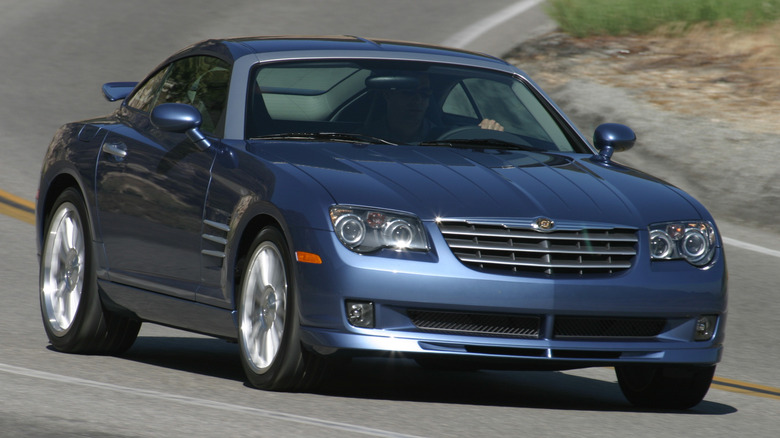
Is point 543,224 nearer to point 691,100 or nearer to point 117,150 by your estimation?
point 117,150

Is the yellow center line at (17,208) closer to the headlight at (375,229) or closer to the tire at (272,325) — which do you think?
the tire at (272,325)

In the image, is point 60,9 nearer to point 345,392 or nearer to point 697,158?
point 697,158

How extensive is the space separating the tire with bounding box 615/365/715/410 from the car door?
209 centimetres

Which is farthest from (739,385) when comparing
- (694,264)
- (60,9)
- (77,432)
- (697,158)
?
(60,9)

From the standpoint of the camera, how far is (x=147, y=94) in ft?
27.9

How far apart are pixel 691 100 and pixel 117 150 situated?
10.4 meters

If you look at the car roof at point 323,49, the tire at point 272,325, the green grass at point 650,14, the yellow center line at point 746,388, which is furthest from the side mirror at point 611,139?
the green grass at point 650,14

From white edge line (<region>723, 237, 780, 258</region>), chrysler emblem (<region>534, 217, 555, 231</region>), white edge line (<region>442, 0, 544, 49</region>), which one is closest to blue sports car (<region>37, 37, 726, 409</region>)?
chrysler emblem (<region>534, 217, 555, 231</region>)

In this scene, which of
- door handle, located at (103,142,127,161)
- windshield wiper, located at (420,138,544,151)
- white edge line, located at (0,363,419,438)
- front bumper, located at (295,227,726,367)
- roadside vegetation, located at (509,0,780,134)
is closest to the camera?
white edge line, located at (0,363,419,438)

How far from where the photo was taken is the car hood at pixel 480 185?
6.31 m

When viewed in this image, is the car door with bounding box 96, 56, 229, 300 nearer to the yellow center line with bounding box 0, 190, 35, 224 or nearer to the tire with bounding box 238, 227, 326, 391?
the tire with bounding box 238, 227, 326, 391

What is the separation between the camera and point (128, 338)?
7.98 meters

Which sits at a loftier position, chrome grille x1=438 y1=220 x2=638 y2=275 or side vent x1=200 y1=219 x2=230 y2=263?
chrome grille x1=438 y1=220 x2=638 y2=275

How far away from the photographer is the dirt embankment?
14.4 metres
